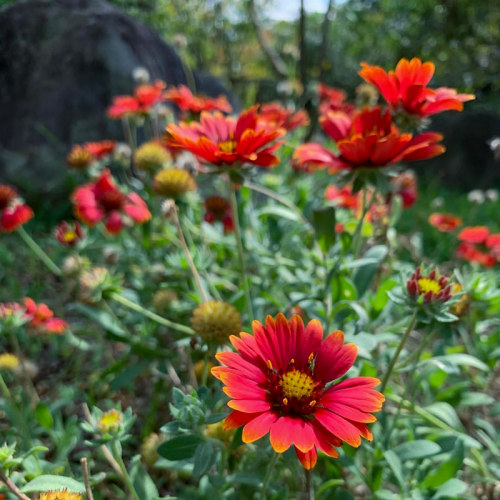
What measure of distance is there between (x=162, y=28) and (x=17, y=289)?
4.26 metres

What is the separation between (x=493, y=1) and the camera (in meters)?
4.63

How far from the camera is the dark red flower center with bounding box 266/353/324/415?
70 centimetres

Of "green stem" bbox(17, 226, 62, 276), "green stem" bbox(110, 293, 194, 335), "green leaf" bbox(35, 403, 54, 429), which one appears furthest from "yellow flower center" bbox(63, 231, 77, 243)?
"green leaf" bbox(35, 403, 54, 429)

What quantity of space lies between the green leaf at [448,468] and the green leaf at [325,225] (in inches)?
19.7

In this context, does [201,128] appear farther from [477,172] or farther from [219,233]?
[477,172]

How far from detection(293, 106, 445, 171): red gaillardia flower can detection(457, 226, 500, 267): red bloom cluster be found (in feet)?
2.37

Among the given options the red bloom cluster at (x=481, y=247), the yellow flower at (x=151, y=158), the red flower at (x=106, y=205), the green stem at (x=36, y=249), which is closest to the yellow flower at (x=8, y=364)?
the green stem at (x=36, y=249)

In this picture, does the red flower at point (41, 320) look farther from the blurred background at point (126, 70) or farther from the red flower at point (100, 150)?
the blurred background at point (126, 70)

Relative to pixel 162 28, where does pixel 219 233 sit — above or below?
below

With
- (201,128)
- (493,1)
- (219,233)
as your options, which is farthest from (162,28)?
(201,128)

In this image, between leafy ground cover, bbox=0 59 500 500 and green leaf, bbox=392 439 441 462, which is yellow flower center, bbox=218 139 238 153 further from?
green leaf, bbox=392 439 441 462

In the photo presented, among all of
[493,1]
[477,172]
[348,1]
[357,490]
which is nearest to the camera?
[357,490]

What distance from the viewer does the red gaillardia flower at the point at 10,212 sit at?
1484mm

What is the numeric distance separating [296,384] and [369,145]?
1.46ft
